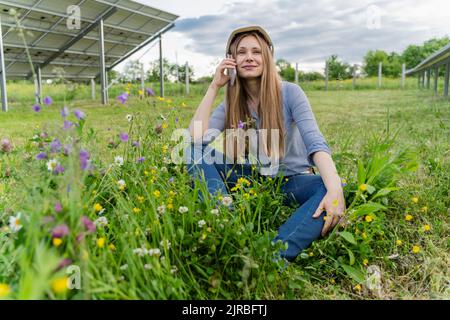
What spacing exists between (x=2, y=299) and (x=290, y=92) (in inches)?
60.7

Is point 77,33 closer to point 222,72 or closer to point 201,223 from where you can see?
point 222,72

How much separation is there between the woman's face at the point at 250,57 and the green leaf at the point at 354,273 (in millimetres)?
1020

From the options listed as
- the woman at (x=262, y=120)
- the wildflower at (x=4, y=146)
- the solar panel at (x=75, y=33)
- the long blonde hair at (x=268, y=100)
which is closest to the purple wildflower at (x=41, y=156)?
the wildflower at (x=4, y=146)

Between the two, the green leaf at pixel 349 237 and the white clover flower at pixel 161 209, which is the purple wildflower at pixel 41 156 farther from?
the green leaf at pixel 349 237

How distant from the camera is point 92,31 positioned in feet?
35.6

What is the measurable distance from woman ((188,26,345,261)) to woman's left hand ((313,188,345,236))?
120 mm

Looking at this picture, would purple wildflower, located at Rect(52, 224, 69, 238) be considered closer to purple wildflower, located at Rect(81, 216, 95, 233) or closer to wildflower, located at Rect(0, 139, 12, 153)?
purple wildflower, located at Rect(81, 216, 95, 233)

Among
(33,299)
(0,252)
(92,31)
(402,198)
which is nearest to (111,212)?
(0,252)

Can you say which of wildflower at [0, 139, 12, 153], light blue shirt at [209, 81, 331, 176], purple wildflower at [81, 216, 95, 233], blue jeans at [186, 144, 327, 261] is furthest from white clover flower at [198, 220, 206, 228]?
wildflower at [0, 139, 12, 153]

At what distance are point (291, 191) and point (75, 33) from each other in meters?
9.50

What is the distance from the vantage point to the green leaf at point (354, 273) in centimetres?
158

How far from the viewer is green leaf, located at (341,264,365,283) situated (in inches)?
62.1

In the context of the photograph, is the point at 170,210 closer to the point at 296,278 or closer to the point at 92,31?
the point at 296,278
